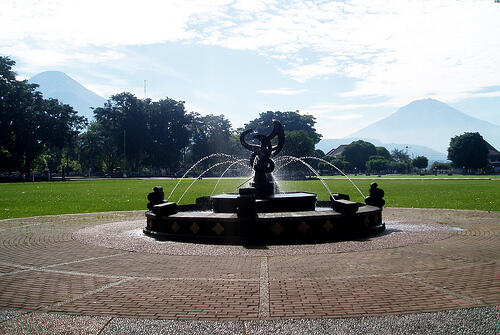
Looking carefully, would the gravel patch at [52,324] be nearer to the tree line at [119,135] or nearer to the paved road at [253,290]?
the paved road at [253,290]

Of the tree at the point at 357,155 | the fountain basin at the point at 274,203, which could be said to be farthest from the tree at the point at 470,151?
the fountain basin at the point at 274,203

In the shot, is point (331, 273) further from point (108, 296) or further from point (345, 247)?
point (108, 296)

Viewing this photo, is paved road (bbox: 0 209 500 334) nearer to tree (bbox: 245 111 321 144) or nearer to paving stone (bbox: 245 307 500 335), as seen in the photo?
paving stone (bbox: 245 307 500 335)

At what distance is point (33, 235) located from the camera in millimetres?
12258

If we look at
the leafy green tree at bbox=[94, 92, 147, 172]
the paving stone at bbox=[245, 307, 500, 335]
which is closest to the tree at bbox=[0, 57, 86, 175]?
the leafy green tree at bbox=[94, 92, 147, 172]

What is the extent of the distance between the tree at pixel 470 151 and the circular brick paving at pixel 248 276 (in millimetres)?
116484

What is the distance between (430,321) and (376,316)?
630 millimetres

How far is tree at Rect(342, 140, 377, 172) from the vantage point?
15150 centimetres

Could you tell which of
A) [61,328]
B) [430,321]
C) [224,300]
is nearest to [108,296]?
[61,328]

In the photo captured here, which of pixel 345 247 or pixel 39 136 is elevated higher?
pixel 39 136

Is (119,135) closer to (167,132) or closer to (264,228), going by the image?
(167,132)

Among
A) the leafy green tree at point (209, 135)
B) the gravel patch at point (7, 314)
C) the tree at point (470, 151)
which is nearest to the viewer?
the gravel patch at point (7, 314)

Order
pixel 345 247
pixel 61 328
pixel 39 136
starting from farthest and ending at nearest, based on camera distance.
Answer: pixel 39 136 < pixel 345 247 < pixel 61 328

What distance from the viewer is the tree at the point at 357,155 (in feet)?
497
